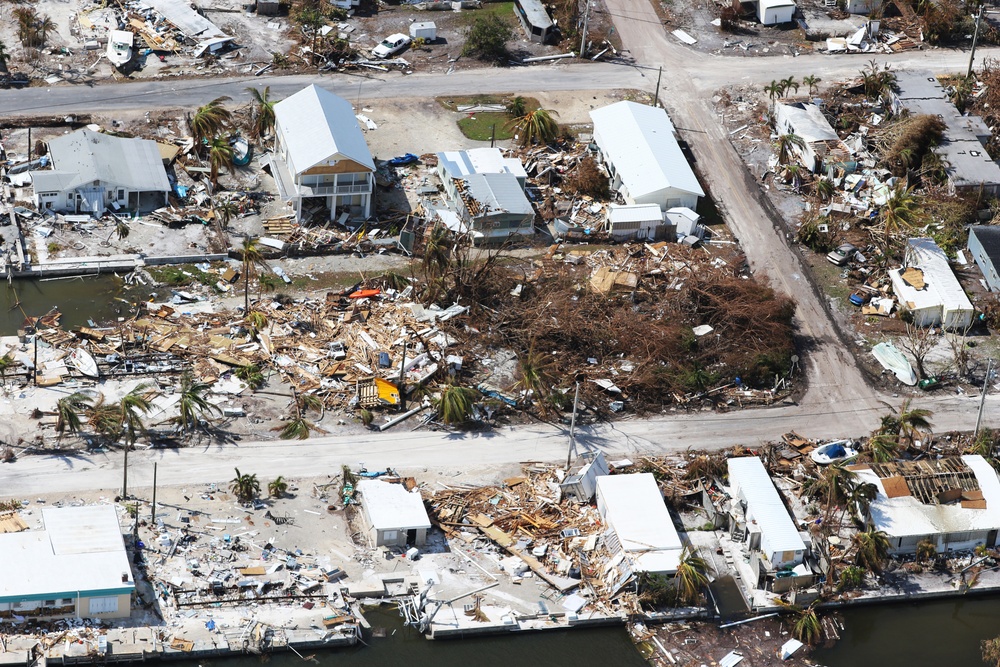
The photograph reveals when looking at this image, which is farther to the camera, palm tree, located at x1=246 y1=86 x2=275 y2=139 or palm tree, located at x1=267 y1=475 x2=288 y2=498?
palm tree, located at x1=246 y1=86 x2=275 y2=139

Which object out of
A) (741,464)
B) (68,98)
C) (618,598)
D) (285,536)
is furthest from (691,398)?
(68,98)

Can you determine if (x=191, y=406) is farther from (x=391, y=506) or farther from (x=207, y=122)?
(x=207, y=122)

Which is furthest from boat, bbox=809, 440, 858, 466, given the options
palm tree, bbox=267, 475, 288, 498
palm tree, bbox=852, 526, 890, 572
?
palm tree, bbox=267, 475, 288, 498

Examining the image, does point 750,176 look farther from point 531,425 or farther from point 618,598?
point 618,598

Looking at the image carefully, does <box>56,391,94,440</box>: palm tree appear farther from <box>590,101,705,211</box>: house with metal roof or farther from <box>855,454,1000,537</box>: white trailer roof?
<box>855,454,1000,537</box>: white trailer roof

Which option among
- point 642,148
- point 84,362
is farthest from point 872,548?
point 84,362

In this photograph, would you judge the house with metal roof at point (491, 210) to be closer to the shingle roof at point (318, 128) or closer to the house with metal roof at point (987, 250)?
the shingle roof at point (318, 128)
